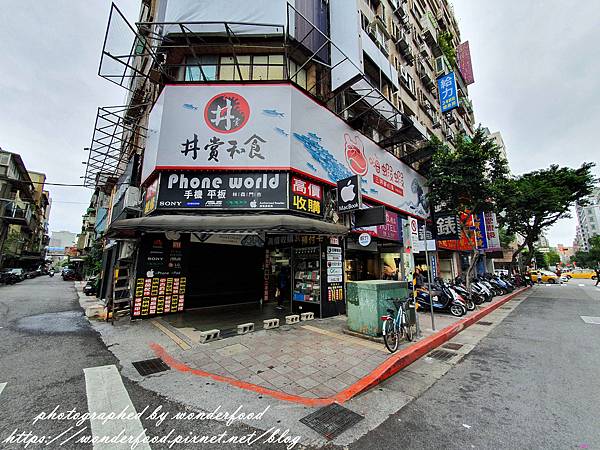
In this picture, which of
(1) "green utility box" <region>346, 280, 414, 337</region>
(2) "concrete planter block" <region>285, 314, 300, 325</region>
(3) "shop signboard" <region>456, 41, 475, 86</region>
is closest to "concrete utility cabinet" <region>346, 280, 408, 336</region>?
(1) "green utility box" <region>346, 280, 414, 337</region>

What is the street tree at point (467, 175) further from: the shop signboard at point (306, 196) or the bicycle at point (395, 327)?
the shop signboard at point (306, 196)

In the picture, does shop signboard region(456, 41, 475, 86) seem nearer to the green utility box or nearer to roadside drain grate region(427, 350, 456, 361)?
the green utility box

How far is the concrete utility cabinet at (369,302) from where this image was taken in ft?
20.6

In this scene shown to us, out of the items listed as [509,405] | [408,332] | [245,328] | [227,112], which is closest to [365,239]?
[408,332]

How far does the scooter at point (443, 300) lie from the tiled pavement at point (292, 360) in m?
5.80

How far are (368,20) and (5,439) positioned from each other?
21254 millimetres

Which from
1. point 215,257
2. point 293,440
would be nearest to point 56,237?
point 215,257

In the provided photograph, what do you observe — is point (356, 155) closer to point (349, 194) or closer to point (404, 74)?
point (349, 194)

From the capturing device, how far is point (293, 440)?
282cm

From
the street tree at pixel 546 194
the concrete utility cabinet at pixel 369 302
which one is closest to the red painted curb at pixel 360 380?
the concrete utility cabinet at pixel 369 302

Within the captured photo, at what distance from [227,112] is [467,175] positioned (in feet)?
46.8

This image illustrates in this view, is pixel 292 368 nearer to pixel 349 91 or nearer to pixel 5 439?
pixel 5 439

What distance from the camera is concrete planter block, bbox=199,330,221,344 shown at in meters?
6.01

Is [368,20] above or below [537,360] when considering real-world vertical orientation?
above
